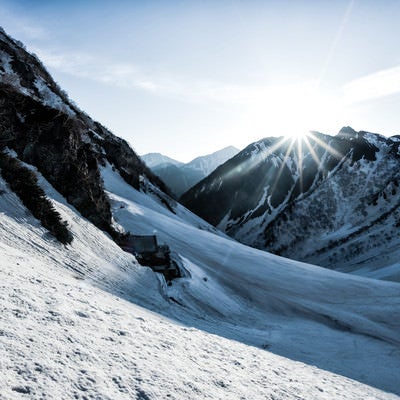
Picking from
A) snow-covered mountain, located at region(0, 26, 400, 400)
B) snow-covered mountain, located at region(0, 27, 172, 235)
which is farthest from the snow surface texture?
snow-covered mountain, located at region(0, 27, 172, 235)

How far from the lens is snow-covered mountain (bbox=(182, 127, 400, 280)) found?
7616cm

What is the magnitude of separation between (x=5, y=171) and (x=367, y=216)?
323 feet

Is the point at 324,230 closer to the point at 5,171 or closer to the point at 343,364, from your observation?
the point at 343,364

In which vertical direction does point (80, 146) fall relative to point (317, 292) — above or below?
above

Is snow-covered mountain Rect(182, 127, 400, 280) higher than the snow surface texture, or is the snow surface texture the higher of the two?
snow-covered mountain Rect(182, 127, 400, 280)

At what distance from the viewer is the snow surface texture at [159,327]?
5.00 metres

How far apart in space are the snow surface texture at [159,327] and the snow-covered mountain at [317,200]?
25.6m

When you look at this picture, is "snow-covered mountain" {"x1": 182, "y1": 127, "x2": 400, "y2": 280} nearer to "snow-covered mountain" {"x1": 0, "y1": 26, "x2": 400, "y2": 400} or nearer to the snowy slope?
the snowy slope

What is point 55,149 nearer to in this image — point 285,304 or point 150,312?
point 150,312

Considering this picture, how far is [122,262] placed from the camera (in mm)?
15062

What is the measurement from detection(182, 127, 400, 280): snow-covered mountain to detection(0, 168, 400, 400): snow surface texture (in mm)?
Answer: 25606

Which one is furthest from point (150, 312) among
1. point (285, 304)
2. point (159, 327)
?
point (285, 304)

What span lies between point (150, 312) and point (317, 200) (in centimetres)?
10323

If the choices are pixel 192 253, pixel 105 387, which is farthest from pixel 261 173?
pixel 105 387
